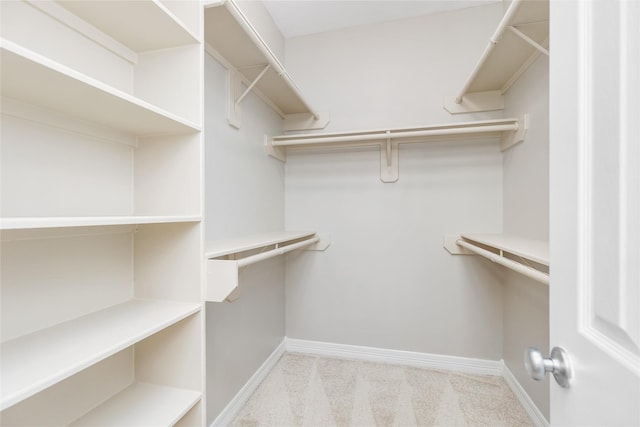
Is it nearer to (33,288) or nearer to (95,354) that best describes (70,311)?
(33,288)

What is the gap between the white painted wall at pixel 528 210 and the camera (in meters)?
1.37

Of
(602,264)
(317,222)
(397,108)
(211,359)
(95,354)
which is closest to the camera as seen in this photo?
(602,264)

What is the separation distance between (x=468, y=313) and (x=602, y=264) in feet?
5.94

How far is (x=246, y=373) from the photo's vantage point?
1.68m

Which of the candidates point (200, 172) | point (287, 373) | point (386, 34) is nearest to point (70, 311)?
point (200, 172)

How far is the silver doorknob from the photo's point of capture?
46 cm

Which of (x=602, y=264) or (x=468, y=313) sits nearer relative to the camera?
(x=602, y=264)

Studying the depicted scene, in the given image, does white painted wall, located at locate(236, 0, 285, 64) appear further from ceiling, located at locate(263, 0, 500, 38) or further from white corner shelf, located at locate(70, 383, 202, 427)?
white corner shelf, located at locate(70, 383, 202, 427)

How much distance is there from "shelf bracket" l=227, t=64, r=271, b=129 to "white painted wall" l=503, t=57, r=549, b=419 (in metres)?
1.42

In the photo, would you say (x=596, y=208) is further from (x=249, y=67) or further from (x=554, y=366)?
(x=249, y=67)

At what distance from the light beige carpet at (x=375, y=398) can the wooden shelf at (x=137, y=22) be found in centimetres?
180

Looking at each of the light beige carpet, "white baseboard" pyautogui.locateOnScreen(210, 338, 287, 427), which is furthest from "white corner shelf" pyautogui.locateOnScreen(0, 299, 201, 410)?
the light beige carpet

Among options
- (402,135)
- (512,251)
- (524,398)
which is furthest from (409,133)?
(524,398)

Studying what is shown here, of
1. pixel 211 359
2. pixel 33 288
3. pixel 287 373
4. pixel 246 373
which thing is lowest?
pixel 287 373
